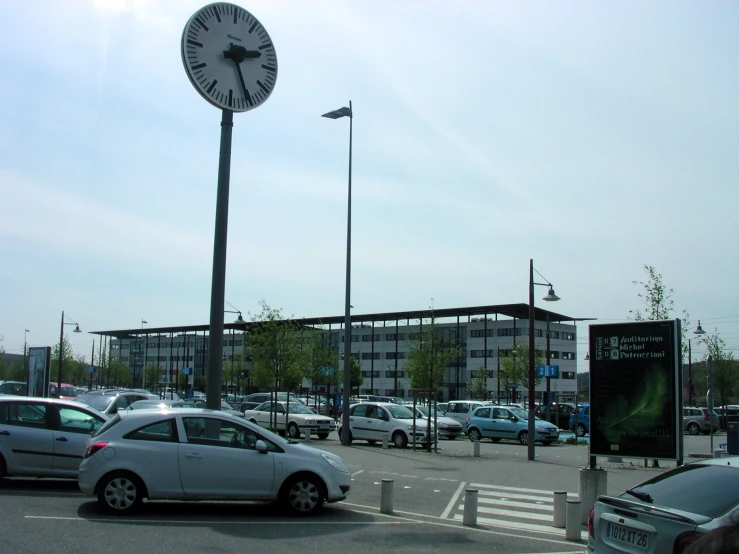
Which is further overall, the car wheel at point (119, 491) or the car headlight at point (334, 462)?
the car headlight at point (334, 462)

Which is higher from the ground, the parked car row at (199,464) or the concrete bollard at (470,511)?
the parked car row at (199,464)

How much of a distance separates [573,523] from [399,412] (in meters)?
18.2

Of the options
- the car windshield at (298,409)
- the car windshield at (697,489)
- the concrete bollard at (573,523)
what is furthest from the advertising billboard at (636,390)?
the car windshield at (298,409)

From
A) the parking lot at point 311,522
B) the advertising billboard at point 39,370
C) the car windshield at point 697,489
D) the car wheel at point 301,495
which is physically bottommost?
the parking lot at point 311,522

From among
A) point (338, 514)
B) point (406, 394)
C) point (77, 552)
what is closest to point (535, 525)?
point (338, 514)

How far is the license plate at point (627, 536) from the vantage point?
5.80 metres

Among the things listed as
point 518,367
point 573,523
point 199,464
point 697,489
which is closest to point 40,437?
point 199,464

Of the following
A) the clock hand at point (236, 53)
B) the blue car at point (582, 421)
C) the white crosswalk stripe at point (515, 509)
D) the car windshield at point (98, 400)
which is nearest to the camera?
the white crosswalk stripe at point (515, 509)

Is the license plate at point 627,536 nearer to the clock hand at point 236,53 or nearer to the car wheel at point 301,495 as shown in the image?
the car wheel at point 301,495

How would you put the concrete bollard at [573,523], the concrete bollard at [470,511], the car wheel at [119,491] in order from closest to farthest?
the concrete bollard at [573,523] → the car wheel at [119,491] → the concrete bollard at [470,511]

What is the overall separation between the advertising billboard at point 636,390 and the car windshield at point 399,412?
1635cm

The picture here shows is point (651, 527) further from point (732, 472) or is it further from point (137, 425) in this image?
point (137, 425)

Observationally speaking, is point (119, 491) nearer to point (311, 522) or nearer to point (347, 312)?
point (311, 522)

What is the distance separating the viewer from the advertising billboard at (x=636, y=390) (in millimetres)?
11086
